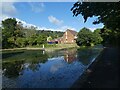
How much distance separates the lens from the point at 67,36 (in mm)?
107125

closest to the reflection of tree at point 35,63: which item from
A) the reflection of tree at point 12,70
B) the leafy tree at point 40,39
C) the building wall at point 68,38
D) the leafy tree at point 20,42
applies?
the reflection of tree at point 12,70

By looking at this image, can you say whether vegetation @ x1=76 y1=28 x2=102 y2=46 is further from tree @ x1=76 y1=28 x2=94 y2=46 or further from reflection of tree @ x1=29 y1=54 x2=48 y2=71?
reflection of tree @ x1=29 y1=54 x2=48 y2=71

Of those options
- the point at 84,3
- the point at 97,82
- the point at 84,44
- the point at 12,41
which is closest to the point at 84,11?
the point at 84,3

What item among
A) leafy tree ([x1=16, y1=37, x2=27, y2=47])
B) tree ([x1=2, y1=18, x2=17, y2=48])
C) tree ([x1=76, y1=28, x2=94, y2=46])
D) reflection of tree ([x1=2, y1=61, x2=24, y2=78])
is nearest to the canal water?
reflection of tree ([x1=2, y1=61, x2=24, y2=78])

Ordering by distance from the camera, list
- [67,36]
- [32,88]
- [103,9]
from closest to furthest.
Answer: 1. [103,9]
2. [32,88]
3. [67,36]

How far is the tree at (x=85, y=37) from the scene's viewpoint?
86062mm

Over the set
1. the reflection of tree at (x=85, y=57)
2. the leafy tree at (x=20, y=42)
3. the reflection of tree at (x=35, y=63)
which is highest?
the leafy tree at (x=20, y=42)

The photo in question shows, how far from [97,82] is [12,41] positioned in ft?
222

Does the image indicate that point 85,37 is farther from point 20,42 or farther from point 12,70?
point 12,70

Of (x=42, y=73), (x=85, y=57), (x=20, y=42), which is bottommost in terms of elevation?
(x=42, y=73)

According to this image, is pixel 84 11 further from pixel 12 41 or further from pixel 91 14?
pixel 12 41

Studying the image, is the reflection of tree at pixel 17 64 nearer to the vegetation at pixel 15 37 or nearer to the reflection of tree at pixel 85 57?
the reflection of tree at pixel 85 57

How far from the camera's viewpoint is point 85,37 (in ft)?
287

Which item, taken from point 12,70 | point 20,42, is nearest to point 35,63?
point 12,70
